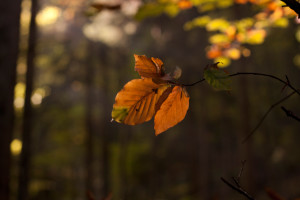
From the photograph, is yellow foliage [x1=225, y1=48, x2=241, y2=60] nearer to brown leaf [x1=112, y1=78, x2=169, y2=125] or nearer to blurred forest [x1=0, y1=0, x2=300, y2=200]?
brown leaf [x1=112, y1=78, x2=169, y2=125]

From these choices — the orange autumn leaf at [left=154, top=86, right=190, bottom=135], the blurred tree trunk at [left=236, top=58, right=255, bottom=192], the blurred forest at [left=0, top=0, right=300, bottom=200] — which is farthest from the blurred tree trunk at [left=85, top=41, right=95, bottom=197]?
the orange autumn leaf at [left=154, top=86, right=190, bottom=135]

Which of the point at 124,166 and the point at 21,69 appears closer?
the point at 21,69

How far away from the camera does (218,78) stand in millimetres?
744

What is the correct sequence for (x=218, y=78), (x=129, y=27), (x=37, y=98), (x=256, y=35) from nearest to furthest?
(x=218, y=78), (x=256, y=35), (x=37, y=98), (x=129, y=27)

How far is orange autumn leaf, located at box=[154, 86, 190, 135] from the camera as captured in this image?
80 cm

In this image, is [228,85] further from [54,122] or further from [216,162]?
Answer: [216,162]

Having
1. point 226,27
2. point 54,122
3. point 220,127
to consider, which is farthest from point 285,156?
point 226,27

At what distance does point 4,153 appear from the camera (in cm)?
270

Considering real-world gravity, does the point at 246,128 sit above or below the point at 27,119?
below

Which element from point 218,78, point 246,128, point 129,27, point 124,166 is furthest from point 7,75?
point 124,166

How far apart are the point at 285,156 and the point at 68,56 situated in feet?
38.0

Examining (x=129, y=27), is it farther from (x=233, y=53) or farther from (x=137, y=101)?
(x=137, y=101)

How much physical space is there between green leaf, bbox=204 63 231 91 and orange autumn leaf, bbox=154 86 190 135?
87mm

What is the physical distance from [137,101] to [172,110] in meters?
0.10
